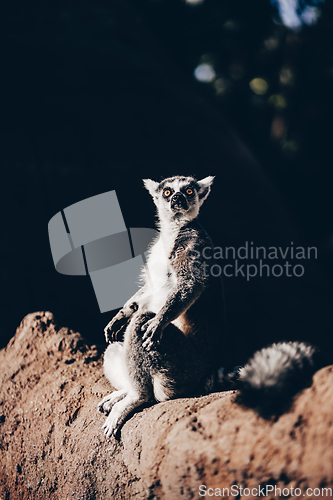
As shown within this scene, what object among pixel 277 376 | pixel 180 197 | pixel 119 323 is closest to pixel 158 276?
pixel 119 323

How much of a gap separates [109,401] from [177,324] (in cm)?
68

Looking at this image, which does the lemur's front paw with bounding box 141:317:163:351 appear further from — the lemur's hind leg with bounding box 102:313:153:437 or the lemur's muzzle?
the lemur's muzzle

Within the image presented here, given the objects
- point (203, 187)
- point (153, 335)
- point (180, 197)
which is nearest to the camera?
point (153, 335)

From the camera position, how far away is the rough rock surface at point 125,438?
1513 mm

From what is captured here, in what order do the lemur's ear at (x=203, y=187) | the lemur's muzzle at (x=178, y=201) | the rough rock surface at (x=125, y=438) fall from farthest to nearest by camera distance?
the lemur's ear at (x=203, y=187)
the lemur's muzzle at (x=178, y=201)
the rough rock surface at (x=125, y=438)

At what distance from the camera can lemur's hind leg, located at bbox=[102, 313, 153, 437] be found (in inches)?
81.6

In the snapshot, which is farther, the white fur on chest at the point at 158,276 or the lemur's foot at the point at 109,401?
the lemur's foot at the point at 109,401

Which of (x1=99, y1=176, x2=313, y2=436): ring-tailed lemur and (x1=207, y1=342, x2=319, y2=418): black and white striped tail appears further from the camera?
(x1=99, y1=176, x2=313, y2=436): ring-tailed lemur

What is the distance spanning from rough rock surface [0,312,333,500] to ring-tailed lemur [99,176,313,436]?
0.39ft

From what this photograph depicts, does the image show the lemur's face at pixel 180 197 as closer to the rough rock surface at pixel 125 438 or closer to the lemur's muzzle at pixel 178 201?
the lemur's muzzle at pixel 178 201

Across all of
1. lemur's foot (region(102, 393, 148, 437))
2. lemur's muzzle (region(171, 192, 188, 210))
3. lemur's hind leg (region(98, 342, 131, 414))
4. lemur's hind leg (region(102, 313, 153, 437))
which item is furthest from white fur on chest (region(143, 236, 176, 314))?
lemur's foot (region(102, 393, 148, 437))

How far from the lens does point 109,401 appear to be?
87.1 inches

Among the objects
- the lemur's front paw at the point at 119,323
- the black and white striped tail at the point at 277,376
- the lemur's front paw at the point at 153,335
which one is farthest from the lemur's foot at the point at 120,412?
the black and white striped tail at the point at 277,376

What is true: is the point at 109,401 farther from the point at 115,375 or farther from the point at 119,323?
the point at 119,323
